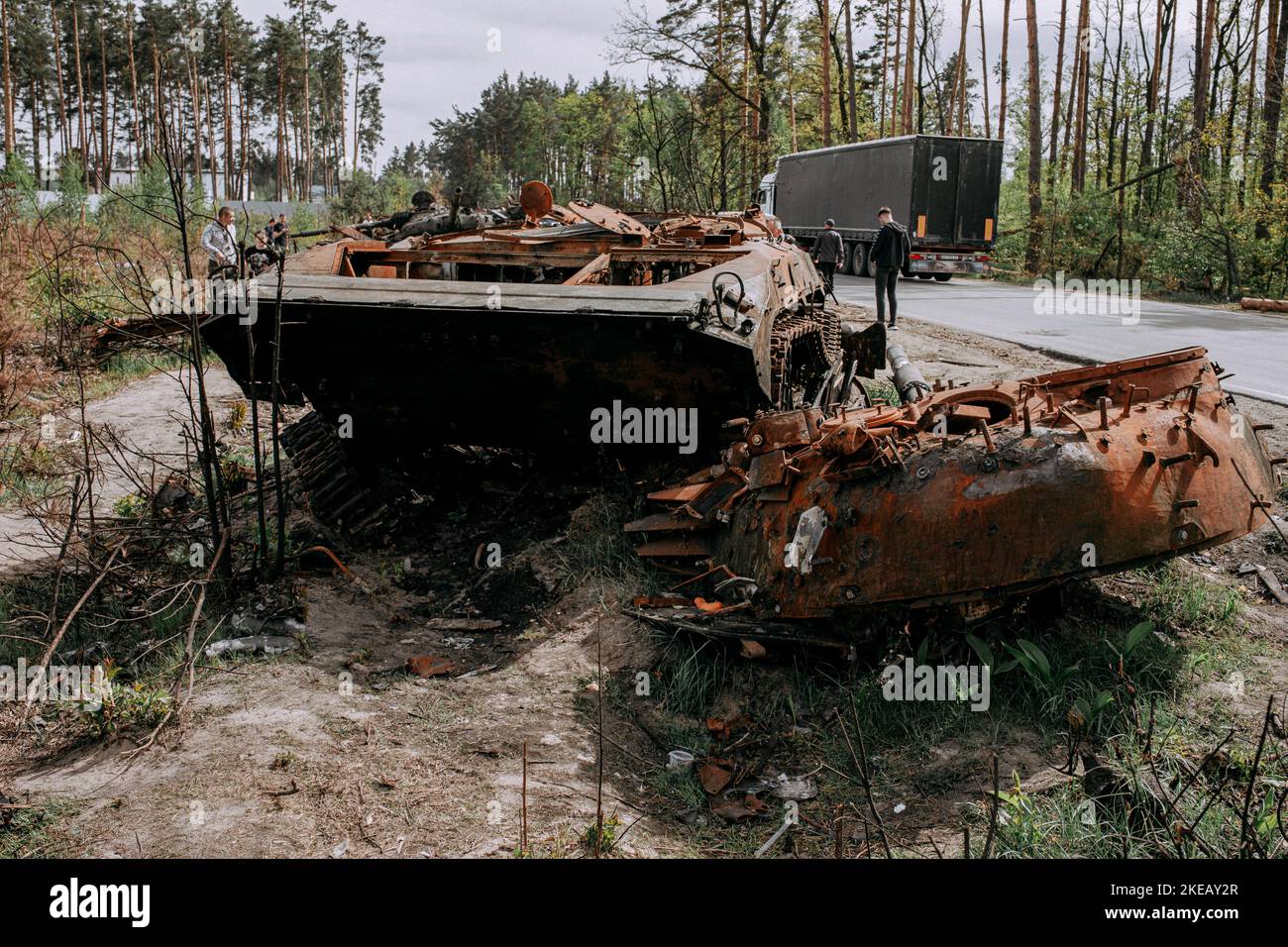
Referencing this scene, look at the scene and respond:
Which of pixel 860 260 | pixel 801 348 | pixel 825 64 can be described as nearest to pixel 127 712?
pixel 801 348

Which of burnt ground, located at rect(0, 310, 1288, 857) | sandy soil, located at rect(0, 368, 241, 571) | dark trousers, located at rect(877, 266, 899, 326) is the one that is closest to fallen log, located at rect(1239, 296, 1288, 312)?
dark trousers, located at rect(877, 266, 899, 326)

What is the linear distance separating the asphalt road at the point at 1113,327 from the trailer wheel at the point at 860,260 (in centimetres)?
449

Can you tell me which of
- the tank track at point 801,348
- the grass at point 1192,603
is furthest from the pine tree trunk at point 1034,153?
the grass at point 1192,603

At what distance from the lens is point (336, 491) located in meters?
6.66

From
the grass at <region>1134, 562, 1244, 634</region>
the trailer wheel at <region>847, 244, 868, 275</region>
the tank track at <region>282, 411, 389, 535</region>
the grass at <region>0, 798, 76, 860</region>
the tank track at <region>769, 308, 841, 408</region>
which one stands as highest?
the trailer wheel at <region>847, 244, 868, 275</region>

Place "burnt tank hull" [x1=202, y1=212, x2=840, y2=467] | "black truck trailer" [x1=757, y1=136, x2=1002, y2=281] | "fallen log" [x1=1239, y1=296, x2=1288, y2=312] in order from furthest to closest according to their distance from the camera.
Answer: "black truck trailer" [x1=757, y1=136, x2=1002, y2=281] < "fallen log" [x1=1239, y1=296, x2=1288, y2=312] < "burnt tank hull" [x1=202, y1=212, x2=840, y2=467]

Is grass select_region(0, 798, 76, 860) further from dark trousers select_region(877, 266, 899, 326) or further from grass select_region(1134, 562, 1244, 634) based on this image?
dark trousers select_region(877, 266, 899, 326)

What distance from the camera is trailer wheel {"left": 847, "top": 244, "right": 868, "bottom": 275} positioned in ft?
78.8

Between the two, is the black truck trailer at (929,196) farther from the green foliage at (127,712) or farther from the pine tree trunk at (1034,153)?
the green foliage at (127,712)

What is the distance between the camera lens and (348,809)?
11.6 feet

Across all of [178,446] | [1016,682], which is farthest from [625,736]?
[178,446]

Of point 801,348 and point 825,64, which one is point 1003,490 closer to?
point 801,348

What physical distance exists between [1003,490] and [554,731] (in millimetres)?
1951

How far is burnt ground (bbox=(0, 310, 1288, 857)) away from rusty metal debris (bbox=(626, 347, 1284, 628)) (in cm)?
49
